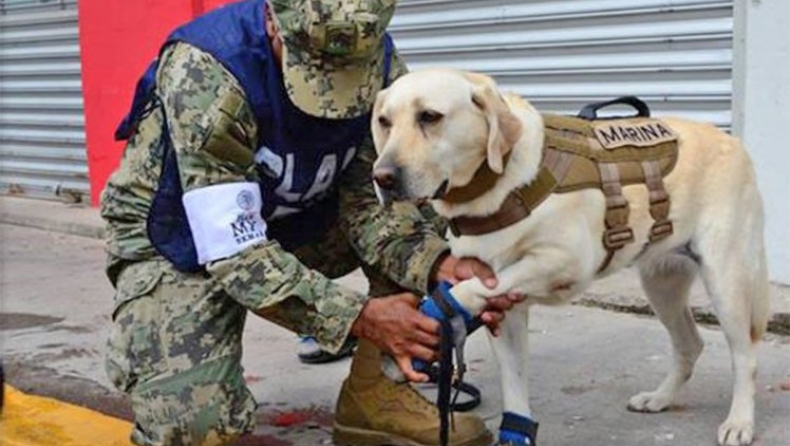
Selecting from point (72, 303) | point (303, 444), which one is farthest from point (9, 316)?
point (303, 444)

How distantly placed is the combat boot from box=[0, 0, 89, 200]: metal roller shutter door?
240 inches

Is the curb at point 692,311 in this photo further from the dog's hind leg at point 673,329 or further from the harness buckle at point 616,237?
the harness buckle at point 616,237

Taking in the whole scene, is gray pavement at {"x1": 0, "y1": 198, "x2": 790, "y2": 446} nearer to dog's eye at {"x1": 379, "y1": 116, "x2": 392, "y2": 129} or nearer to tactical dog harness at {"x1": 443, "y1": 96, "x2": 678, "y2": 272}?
tactical dog harness at {"x1": 443, "y1": 96, "x2": 678, "y2": 272}

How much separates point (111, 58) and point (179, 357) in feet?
18.8

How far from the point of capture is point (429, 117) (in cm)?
279

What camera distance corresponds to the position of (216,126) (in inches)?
120

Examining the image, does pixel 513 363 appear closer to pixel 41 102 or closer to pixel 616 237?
pixel 616 237

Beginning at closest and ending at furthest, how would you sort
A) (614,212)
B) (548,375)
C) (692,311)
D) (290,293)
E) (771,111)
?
(290,293) → (614,212) → (548,375) → (692,311) → (771,111)

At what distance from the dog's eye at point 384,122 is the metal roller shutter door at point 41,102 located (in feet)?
22.2

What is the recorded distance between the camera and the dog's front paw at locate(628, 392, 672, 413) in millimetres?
3715

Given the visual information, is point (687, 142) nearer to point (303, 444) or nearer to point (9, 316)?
point (303, 444)

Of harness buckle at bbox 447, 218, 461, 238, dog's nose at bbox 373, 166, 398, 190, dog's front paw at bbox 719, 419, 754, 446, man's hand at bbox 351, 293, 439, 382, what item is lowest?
dog's front paw at bbox 719, 419, 754, 446

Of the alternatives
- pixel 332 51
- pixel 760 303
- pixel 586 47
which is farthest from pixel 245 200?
pixel 586 47

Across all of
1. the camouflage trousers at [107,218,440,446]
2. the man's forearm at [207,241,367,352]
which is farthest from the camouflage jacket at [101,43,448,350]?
the camouflage trousers at [107,218,440,446]
